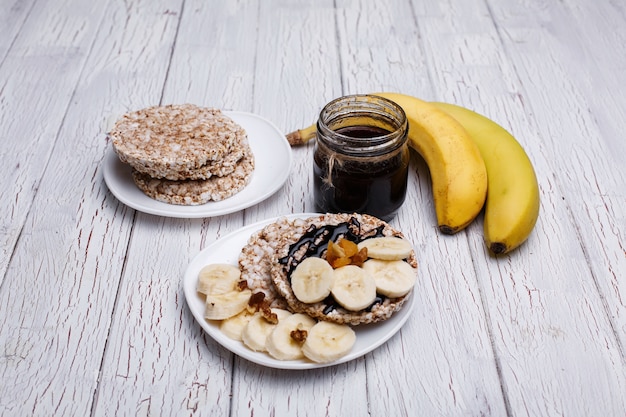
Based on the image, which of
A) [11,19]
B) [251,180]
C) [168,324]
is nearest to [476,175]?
[251,180]

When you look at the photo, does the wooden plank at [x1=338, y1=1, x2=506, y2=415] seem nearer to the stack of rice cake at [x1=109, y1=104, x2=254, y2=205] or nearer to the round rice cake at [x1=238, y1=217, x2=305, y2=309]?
the round rice cake at [x1=238, y1=217, x2=305, y2=309]

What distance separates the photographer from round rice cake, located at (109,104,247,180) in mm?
1651

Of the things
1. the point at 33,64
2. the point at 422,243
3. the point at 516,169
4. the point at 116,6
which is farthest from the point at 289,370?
the point at 116,6

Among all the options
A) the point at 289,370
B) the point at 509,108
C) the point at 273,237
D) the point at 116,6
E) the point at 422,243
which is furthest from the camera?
the point at 116,6

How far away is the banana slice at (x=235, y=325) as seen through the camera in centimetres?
138

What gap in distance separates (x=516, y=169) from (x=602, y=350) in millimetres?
494

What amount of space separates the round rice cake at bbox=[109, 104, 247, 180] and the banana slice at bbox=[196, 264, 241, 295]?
0.30m

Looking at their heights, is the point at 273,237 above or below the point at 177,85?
above

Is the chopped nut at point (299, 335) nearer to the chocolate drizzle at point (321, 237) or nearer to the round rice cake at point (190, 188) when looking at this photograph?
the chocolate drizzle at point (321, 237)

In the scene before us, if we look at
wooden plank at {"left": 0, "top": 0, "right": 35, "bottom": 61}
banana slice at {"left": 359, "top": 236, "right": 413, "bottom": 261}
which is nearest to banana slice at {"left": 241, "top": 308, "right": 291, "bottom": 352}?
banana slice at {"left": 359, "top": 236, "right": 413, "bottom": 261}

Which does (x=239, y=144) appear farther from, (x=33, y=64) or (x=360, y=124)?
(x=33, y=64)

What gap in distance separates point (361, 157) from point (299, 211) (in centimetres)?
30

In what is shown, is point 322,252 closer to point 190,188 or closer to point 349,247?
point 349,247

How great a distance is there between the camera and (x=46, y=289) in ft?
5.17
